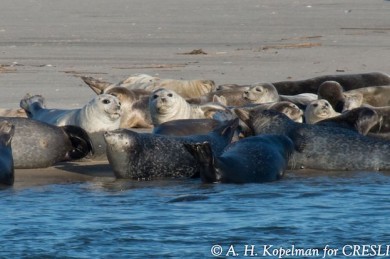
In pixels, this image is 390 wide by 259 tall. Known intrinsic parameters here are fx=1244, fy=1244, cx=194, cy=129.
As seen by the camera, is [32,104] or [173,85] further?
[173,85]

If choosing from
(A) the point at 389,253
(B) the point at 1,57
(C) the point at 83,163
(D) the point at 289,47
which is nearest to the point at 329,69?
(D) the point at 289,47

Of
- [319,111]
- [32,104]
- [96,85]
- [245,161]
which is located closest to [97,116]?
[32,104]

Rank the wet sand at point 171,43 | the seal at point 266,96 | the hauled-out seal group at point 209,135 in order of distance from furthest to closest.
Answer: the wet sand at point 171,43 → the seal at point 266,96 → the hauled-out seal group at point 209,135

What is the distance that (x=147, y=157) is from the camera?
27.7 feet

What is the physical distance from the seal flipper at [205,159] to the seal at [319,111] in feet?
6.13

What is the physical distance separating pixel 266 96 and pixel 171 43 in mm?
5701

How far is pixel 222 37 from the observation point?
56.1ft

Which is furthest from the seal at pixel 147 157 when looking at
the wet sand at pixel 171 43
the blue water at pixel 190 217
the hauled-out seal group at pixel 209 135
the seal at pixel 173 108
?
the seal at pixel 173 108

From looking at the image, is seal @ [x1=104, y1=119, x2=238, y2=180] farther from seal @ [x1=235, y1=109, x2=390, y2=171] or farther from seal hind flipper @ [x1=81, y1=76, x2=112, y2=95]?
seal hind flipper @ [x1=81, y1=76, x2=112, y2=95]

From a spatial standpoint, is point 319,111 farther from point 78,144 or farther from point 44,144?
point 44,144

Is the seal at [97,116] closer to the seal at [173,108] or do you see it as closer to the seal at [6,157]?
the seal at [173,108]

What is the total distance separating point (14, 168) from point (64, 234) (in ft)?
6.20

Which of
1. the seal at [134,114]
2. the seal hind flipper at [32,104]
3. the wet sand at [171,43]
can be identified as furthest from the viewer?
the wet sand at [171,43]

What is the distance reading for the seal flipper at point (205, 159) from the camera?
7824 millimetres
